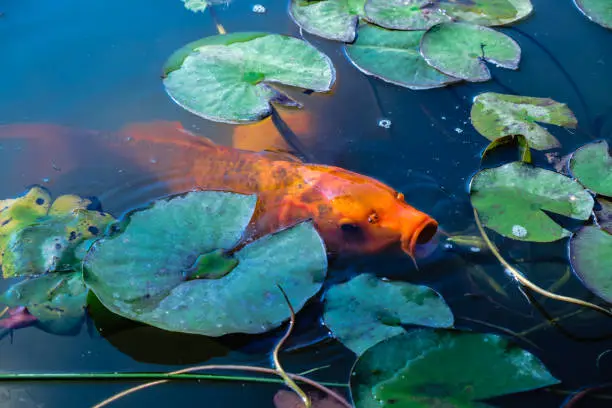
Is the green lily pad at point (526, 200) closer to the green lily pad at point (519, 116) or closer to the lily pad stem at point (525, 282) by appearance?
the lily pad stem at point (525, 282)

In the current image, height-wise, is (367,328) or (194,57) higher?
(194,57)

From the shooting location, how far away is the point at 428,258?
180 cm

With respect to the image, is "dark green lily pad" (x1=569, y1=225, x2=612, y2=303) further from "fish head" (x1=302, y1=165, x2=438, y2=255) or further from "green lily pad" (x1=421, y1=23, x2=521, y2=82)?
"green lily pad" (x1=421, y1=23, x2=521, y2=82)

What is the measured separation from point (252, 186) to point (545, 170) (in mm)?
1058

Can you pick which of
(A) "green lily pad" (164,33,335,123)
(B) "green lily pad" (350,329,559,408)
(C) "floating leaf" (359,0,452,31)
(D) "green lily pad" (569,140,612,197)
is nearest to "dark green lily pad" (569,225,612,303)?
(D) "green lily pad" (569,140,612,197)

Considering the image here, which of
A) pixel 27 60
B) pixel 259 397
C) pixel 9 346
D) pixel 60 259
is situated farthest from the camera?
pixel 27 60

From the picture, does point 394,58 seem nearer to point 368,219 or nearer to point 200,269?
point 368,219

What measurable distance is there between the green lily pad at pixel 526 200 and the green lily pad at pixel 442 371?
0.50 metres

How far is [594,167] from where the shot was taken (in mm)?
1979

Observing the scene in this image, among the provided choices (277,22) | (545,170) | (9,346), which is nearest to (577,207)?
(545,170)

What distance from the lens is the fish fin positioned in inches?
84.6

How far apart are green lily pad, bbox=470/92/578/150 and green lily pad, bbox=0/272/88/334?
1587 mm

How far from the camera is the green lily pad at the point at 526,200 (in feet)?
5.89

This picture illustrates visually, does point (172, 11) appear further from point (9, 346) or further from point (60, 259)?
point (9, 346)
